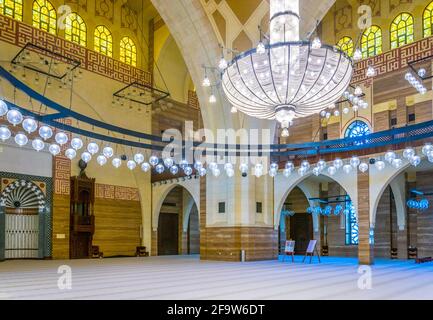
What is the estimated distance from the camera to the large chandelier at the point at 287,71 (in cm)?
623

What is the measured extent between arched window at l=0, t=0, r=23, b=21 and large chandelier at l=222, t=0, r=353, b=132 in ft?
33.1

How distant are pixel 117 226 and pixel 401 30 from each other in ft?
39.1

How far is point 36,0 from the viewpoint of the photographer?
14.9 m

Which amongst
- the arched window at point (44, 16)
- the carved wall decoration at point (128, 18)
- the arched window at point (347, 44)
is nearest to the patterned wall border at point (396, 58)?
the arched window at point (347, 44)

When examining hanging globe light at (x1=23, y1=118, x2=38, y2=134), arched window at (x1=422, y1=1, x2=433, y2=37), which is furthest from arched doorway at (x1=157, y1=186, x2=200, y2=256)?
hanging globe light at (x1=23, y1=118, x2=38, y2=134)

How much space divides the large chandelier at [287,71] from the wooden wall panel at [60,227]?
977 centimetres

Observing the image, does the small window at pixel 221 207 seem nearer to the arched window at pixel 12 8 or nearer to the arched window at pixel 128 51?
the arched window at pixel 128 51

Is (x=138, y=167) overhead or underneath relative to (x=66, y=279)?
overhead

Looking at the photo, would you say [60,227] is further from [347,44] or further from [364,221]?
[347,44]

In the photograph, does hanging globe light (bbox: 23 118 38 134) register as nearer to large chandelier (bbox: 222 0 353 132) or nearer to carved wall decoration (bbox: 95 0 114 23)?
large chandelier (bbox: 222 0 353 132)

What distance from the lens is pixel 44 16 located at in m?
15.1
